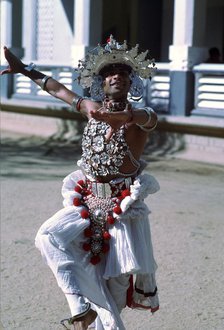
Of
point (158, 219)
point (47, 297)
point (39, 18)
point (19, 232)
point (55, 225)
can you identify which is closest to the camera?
point (55, 225)

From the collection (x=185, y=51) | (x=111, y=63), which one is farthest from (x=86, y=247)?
(x=185, y=51)

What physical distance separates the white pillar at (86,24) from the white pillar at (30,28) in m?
2.29

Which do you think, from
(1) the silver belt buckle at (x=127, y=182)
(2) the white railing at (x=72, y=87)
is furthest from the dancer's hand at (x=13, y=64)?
(2) the white railing at (x=72, y=87)

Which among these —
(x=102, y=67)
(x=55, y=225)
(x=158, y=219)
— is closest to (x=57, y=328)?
(x=55, y=225)

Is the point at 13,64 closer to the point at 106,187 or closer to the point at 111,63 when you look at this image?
the point at 111,63

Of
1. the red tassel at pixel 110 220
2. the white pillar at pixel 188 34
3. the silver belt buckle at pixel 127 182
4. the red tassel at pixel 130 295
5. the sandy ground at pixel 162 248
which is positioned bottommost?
the sandy ground at pixel 162 248

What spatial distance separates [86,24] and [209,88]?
130 inches

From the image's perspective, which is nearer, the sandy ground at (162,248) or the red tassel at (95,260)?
the red tassel at (95,260)

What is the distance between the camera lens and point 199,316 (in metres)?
4.64

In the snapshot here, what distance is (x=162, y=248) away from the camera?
6.23 m

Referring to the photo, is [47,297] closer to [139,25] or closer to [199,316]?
[199,316]

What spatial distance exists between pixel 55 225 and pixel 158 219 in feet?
12.3

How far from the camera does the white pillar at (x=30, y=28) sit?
15.7 meters

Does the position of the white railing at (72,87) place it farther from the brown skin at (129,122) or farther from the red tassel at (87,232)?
the red tassel at (87,232)
